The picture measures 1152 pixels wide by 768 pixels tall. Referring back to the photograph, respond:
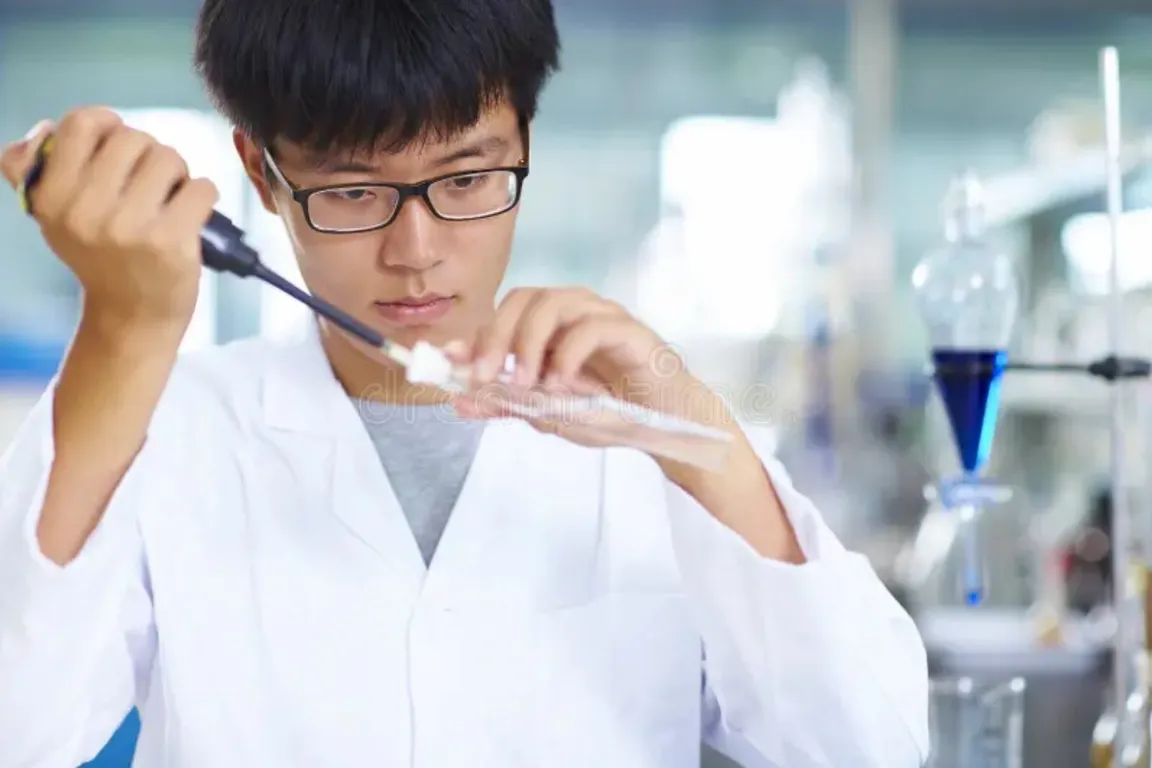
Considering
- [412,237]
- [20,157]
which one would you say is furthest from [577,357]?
[20,157]

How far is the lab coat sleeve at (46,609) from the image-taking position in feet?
3.19

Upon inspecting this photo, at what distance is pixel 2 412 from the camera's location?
4137 mm

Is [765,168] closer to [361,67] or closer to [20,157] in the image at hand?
[361,67]

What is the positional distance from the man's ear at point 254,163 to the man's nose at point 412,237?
6.5 inches

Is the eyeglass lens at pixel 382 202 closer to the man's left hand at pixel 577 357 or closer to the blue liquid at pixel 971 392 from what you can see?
the man's left hand at pixel 577 357

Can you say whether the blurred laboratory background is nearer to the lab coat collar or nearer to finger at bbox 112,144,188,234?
the lab coat collar

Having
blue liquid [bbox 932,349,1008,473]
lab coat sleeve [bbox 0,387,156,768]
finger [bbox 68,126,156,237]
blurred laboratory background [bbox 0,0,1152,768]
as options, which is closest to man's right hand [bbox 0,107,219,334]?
finger [bbox 68,126,156,237]

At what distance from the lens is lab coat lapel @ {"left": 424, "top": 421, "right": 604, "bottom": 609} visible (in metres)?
1.27

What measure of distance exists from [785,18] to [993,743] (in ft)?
12.2

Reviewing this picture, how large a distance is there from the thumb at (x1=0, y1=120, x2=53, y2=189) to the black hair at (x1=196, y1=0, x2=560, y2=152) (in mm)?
293

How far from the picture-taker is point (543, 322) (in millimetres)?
Result: 1023

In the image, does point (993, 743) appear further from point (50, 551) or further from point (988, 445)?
point (50, 551)

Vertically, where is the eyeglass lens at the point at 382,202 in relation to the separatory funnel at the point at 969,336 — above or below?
above

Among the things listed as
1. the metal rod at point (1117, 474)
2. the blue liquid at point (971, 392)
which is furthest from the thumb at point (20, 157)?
the metal rod at point (1117, 474)
